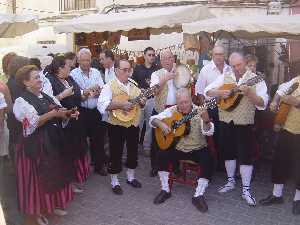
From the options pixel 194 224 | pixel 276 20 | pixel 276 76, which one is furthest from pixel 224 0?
pixel 194 224

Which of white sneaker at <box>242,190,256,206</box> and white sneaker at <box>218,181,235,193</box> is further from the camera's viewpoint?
white sneaker at <box>218,181,235,193</box>

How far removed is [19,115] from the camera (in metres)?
4.57

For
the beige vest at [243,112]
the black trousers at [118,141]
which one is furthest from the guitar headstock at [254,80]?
the black trousers at [118,141]

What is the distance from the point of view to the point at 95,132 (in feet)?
20.9

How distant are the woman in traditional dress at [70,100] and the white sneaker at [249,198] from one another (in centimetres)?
208

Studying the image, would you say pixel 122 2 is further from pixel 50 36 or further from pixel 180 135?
pixel 180 135

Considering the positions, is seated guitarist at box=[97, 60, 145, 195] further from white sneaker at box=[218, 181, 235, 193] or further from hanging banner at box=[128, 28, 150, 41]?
hanging banner at box=[128, 28, 150, 41]

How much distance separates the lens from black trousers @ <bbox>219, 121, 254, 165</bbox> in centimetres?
546

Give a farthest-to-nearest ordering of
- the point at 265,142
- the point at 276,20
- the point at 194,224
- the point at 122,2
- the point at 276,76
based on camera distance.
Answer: the point at 122,2 → the point at 276,76 → the point at 265,142 → the point at 276,20 → the point at 194,224

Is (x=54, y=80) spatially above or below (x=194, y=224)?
above

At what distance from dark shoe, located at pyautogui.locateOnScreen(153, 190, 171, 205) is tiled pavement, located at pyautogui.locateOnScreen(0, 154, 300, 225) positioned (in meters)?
0.05

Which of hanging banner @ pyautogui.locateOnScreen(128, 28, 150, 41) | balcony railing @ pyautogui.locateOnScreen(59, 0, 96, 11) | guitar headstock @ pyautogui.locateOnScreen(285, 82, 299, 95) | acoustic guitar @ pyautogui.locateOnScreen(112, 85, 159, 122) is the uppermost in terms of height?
balcony railing @ pyautogui.locateOnScreen(59, 0, 96, 11)

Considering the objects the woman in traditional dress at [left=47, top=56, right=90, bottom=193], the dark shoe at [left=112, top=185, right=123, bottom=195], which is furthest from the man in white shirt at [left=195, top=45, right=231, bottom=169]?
the woman in traditional dress at [left=47, top=56, right=90, bottom=193]

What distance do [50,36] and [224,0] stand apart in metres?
6.19
